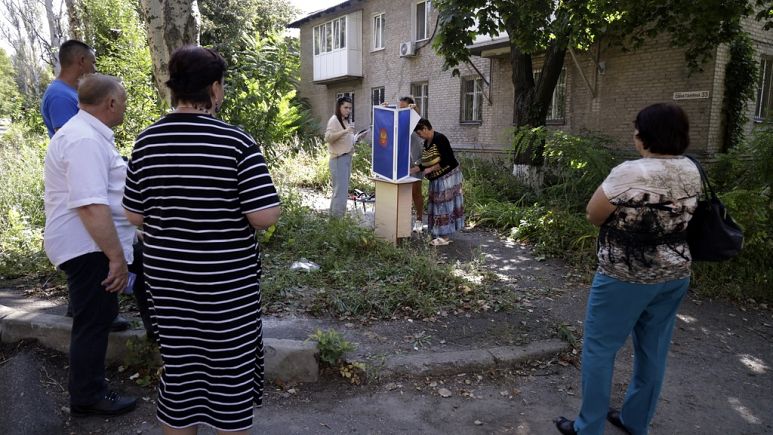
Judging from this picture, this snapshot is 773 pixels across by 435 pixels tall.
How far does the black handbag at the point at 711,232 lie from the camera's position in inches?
98.9

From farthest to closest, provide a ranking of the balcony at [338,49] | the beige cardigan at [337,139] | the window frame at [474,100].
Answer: the balcony at [338,49] < the window frame at [474,100] < the beige cardigan at [337,139]

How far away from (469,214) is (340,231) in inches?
139

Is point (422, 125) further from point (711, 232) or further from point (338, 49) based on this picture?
point (338, 49)

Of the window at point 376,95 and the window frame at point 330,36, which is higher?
the window frame at point 330,36

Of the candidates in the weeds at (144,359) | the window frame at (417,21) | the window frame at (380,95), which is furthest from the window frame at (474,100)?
the weeds at (144,359)

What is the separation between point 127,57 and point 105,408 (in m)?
7.47

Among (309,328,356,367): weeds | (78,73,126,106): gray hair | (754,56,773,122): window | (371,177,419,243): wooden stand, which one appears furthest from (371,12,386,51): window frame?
(78,73,126,106): gray hair

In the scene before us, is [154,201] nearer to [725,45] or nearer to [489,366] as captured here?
[489,366]

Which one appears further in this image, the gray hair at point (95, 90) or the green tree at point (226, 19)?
the green tree at point (226, 19)

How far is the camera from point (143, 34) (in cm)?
1009

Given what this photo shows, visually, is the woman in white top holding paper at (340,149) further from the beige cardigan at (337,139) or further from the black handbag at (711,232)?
the black handbag at (711,232)

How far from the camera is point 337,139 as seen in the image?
7.59 meters

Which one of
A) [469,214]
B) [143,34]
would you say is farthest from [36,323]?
[143,34]

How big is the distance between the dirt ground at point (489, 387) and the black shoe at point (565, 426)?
0.09 meters
